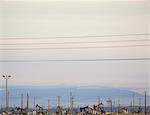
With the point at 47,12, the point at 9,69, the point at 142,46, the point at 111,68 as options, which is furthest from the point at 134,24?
the point at 9,69

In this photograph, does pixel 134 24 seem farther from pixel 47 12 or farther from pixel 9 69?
pixel 9 69

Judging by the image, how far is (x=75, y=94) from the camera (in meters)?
2.52

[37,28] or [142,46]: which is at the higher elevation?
[37,28]

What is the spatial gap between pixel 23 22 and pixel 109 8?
840 mm

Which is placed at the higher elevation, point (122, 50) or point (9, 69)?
point (122, 50)

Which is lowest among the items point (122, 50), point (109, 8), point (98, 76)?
point (98, 76)

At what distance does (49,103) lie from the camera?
8.23 ft

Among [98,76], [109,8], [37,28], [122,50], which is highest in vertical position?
[109,8]

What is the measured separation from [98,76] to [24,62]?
0.73 m

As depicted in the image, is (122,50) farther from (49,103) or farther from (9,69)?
(9,69)

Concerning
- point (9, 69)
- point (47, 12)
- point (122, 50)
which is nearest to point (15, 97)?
point (9, 69)

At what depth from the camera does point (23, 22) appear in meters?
2.62

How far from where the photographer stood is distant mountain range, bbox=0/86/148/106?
2492mm

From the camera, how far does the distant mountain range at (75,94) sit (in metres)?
2.49
